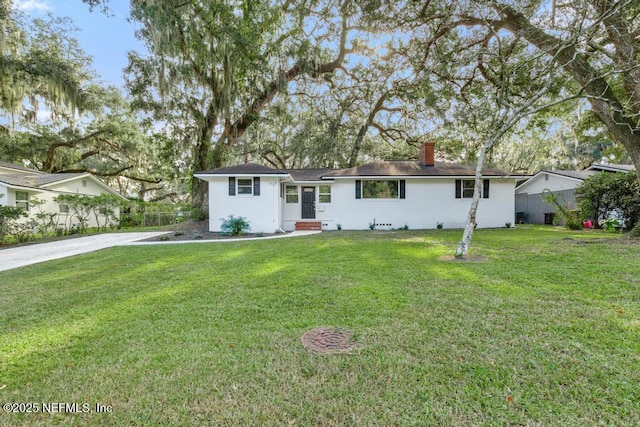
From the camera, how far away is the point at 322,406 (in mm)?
1896

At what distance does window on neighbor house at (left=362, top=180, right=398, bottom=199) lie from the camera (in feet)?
44.0

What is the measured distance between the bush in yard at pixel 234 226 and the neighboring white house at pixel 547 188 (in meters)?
15.9

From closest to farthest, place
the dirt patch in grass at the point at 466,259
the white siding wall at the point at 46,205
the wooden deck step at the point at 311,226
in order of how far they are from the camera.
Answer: the dirt patch in grass at the point at 466,259, the wooden deck step at the point at 311,226, the white siding wall at the point at 46,205

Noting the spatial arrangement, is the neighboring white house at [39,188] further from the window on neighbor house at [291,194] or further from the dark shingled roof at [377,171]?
the window on neighbor house at [291,194]

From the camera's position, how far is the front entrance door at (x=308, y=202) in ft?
46.4

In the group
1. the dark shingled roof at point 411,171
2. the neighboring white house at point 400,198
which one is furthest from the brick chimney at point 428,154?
the neighboring white house at point 400,198

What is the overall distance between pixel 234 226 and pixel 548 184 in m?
18.5

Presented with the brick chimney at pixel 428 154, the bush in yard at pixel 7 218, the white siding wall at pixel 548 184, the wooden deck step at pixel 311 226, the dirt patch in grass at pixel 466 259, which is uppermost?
the brick chimney at pixel 428 154

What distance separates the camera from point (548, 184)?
16.9 meters

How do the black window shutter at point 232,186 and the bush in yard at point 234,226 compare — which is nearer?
the bush in yard at point 234,226

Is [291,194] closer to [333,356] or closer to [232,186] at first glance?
[232,186]

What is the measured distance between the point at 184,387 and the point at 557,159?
34.2m

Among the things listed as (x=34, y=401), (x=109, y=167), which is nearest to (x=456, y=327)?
(x=34, y=401)

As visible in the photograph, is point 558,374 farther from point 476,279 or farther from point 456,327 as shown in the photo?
point 476,279
